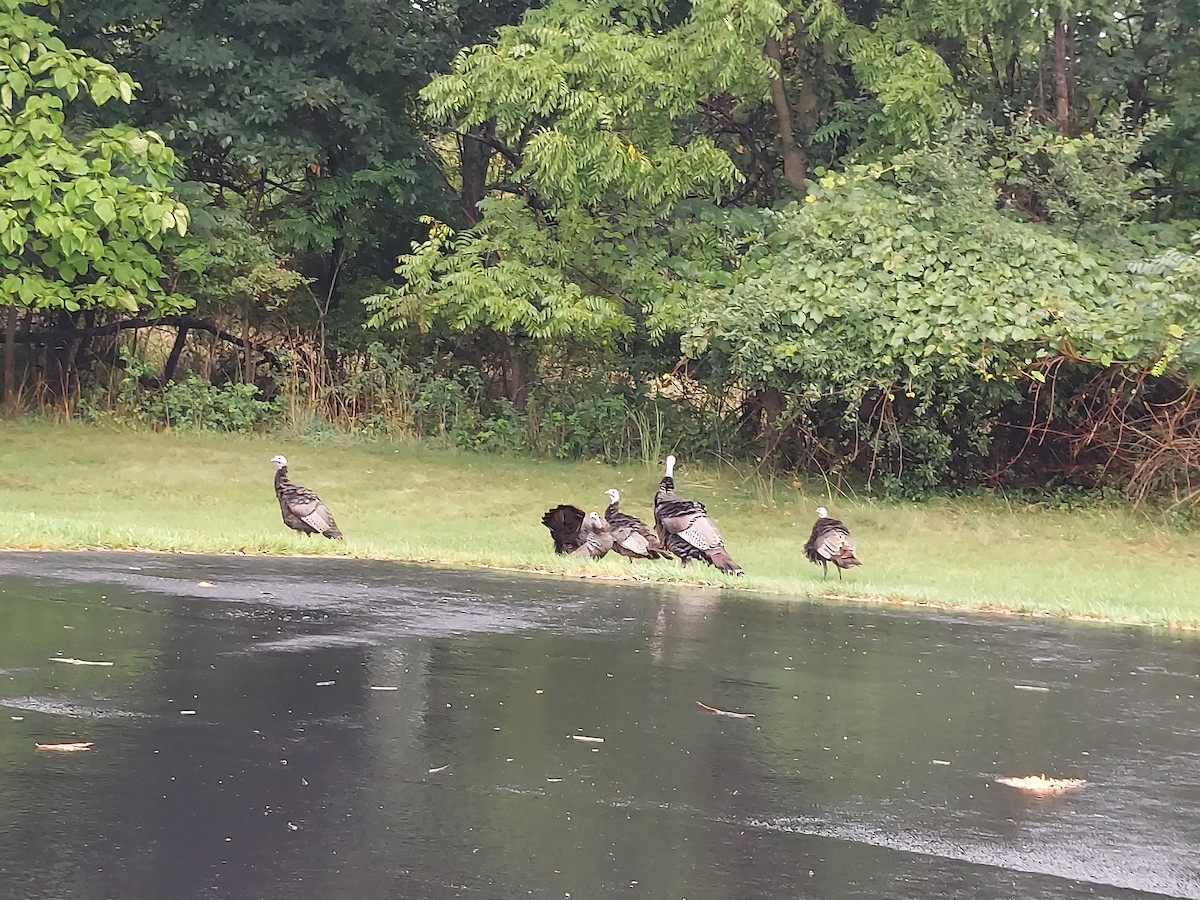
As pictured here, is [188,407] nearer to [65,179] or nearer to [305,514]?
[65,179]

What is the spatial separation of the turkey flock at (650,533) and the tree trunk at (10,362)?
11.5 metres

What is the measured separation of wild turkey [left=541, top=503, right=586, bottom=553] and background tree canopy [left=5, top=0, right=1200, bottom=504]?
17.5 ft

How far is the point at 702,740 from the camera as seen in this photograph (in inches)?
268

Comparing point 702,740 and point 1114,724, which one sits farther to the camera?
point 1114,724

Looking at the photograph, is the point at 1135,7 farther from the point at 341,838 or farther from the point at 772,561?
the point at 341,838

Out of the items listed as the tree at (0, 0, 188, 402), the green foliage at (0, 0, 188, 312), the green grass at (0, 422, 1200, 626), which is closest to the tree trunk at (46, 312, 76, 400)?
the green grass at (0, 422, 1200, 626)

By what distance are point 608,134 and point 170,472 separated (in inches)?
289

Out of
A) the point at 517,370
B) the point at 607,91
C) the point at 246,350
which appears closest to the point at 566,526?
the point at 607,91

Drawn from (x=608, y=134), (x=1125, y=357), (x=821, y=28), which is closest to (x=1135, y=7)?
(x=821, y=28)

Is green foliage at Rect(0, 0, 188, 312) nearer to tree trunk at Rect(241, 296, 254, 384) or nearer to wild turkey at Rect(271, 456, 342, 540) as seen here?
tree trunk at Rect(241, 296, 254, 384)

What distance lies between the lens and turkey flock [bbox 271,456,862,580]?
42.6ft

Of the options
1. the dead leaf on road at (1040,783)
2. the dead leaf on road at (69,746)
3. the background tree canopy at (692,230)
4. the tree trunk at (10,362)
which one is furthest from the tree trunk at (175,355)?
the dead leaf on road at (1040,783)

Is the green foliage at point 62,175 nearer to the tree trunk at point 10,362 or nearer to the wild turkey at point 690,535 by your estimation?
the tree trunk at point 10,362

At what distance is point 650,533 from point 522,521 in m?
4.66
